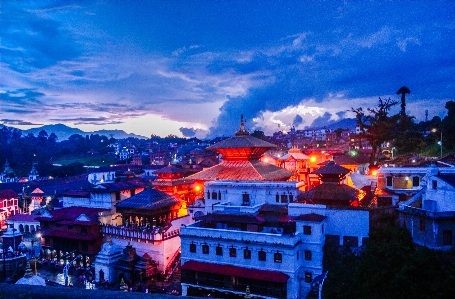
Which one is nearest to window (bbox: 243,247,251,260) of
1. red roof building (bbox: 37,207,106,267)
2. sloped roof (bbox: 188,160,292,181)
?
sloped roof (bbox: 188,160,292,181)

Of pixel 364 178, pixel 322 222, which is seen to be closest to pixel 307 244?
pixel 322 222

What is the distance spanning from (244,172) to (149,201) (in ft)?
34.3

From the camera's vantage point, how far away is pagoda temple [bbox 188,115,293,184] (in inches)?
1428

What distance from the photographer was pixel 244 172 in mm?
36594

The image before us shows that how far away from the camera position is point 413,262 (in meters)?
14.2

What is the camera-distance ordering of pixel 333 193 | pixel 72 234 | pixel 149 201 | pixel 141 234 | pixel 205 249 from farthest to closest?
pixel 72 234
pixel 149 201
pixel 141 234
pixel 333 193
pixel 205 249

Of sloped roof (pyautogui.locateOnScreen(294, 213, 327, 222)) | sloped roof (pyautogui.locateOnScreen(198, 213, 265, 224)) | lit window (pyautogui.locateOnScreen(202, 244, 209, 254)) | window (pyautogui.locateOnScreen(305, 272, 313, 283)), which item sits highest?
sloped roof (pyautogui.locateOnScreen(294, 213, 327, 222))

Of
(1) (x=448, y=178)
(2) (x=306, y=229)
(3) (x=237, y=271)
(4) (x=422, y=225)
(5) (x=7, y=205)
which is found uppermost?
(1) (x=448, y=178)

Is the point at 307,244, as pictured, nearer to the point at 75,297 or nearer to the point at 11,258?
the point at 75,297

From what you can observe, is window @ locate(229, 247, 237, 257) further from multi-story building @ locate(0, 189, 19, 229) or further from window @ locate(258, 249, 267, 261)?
multi-story building @ locate(0, 189, 19, 229)

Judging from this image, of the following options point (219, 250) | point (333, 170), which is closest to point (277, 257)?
point (219, 250)

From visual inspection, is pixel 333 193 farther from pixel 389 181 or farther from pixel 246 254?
pixel 246 254

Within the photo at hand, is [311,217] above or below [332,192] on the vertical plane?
below

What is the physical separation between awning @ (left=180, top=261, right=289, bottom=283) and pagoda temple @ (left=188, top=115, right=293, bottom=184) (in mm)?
12295
